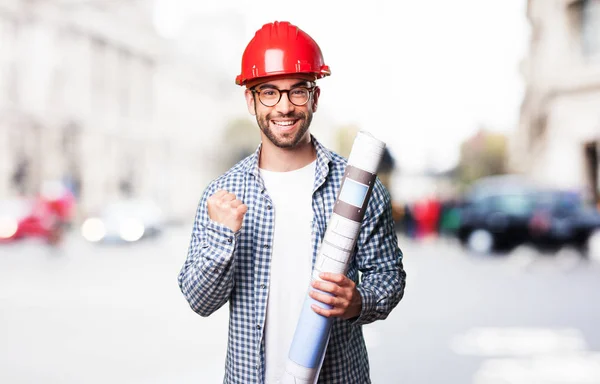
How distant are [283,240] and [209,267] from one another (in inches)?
10.1

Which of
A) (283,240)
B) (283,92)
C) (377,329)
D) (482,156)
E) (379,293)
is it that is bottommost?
(377,329)

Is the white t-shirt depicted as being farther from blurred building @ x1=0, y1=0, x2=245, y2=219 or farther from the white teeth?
blurred building @ x1=0, y1=0, x2=245, y2=219

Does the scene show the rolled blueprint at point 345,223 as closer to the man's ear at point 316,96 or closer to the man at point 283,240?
the man at point 283,240

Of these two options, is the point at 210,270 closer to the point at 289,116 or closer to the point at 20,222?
the point at 289,116

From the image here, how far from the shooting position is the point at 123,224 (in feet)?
62.7

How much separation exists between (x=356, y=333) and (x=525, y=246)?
43.0 feet

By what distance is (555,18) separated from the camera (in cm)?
2670

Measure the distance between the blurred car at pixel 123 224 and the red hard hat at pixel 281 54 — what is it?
56.6ft

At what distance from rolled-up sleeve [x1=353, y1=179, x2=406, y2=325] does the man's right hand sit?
0.34 metres

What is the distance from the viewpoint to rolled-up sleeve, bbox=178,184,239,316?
184 cm

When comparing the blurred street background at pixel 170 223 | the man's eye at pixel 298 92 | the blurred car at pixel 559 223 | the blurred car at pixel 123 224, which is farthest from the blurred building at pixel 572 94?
the man's eye at pixel 298 92

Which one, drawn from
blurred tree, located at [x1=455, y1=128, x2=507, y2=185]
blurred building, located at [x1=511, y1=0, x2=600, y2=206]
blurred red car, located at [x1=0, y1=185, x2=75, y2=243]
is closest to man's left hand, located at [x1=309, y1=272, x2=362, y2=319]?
blurred red car, located at [x1=0, y1=185, x2=75, y2=243]

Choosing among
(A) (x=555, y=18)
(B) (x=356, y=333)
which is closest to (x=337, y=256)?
(B) (x=356, y=333)

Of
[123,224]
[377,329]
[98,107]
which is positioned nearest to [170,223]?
[98,107]
